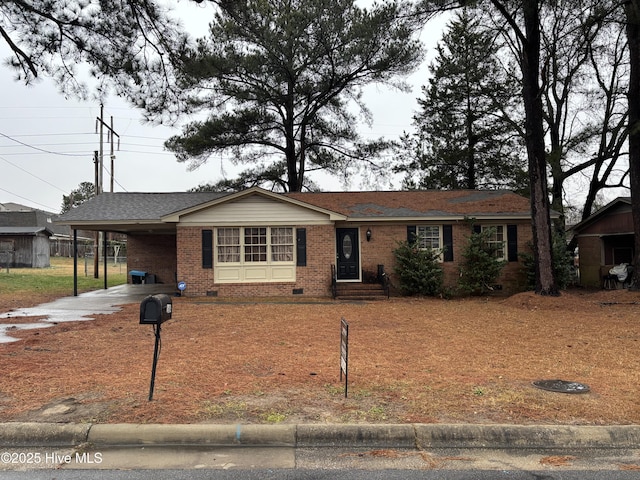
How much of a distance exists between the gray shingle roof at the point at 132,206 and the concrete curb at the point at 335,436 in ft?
43.6

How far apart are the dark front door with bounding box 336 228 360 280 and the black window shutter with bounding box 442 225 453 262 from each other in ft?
10.2

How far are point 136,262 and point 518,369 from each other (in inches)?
782

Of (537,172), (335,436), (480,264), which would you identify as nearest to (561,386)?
(335,436)

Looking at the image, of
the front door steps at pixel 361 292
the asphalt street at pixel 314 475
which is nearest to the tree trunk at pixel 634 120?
the front door steps at pixel 361 292

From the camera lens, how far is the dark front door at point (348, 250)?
17.8 metres

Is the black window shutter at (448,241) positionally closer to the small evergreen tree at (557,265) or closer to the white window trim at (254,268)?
the small evergreen tree at (557,265)

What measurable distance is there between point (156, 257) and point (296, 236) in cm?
894

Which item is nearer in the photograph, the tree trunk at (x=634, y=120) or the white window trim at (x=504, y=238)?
the tree trunk at (x=634, y=120)

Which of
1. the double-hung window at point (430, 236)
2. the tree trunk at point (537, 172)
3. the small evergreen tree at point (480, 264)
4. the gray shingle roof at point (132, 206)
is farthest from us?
the double-hung window at point (430, 236)

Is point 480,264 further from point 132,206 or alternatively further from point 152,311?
point 152,311

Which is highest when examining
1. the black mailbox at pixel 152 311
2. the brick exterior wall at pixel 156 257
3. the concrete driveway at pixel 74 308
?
the brick exterior wall at pixel 156 257

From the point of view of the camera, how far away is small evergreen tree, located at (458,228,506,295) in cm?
1662

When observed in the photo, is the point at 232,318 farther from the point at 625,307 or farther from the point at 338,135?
the point at 338,135

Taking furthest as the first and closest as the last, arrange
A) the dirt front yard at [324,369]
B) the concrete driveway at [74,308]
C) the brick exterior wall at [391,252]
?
1. the brick exterior wall at [391,252]
2. the concrete driveway at [74,308]
3. the dirt front yard at [324,369]
